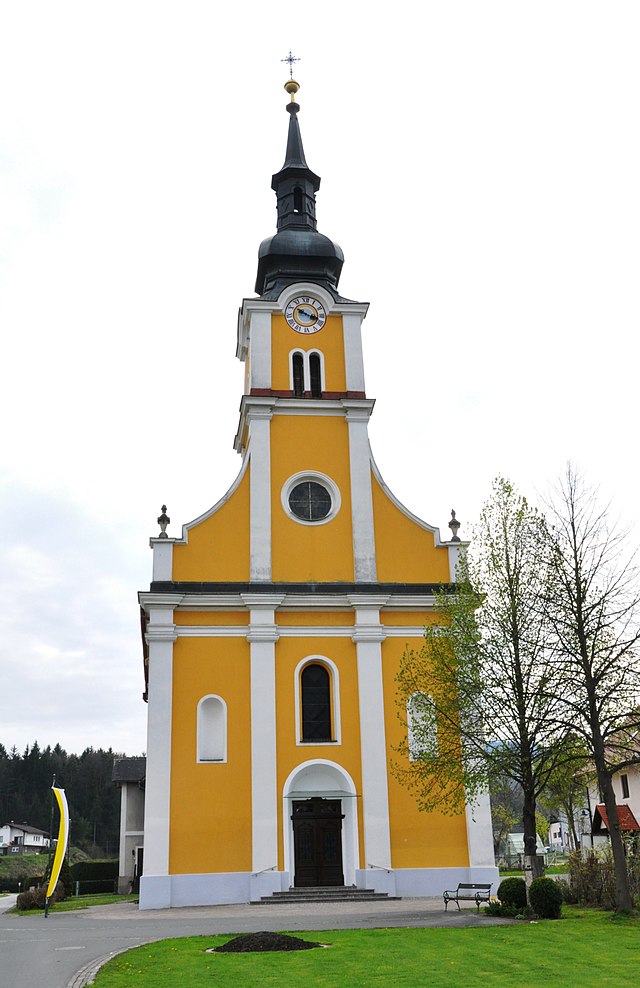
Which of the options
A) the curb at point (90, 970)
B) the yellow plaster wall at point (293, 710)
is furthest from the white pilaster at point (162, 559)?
the curb at point (90, 970)

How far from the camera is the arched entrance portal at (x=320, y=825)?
27719mm

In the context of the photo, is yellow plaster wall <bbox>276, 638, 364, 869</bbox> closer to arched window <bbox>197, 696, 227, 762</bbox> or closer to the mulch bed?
arched window <bbox>197, 696, 227, 762</bbox>

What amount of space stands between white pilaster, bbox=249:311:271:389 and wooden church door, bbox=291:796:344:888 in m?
14.4

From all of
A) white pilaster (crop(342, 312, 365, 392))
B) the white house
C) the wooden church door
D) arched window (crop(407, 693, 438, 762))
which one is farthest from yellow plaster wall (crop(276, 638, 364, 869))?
the white house

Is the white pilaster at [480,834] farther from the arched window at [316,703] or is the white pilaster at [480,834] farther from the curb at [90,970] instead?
the curb at [90,970]

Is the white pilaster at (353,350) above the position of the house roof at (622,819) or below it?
above

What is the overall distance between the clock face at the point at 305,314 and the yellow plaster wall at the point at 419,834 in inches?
598

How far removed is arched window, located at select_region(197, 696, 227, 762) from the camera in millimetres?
28188

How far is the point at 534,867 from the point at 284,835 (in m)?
9.24

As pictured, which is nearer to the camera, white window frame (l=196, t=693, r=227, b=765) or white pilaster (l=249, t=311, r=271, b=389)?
white window frame (l=196, t=693, r=227, b=765)

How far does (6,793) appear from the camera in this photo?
390 ft

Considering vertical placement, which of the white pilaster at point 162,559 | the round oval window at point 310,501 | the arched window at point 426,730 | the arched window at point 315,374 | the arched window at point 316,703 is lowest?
the arched window at point 426,730

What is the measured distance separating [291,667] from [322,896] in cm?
671

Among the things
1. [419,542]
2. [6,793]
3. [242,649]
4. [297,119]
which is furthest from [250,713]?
[6,793]
